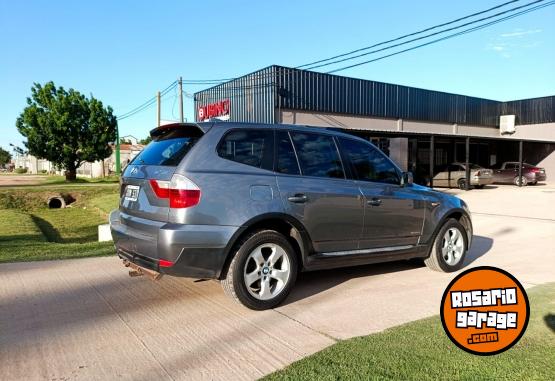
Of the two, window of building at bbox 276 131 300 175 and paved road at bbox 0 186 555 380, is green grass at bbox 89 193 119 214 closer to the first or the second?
paved road at bbox 0 186 555 380

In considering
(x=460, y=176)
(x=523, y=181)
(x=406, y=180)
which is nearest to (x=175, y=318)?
(x=406, y=180)

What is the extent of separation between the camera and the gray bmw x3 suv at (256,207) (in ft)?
13.0

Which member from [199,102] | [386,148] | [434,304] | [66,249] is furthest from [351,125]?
[434,304]

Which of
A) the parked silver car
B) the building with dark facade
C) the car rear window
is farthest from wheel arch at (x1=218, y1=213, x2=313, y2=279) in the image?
the parked silver car

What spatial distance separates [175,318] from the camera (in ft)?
13.6

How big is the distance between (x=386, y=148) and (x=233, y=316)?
19405 millimetres

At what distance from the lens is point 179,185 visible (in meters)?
3.91

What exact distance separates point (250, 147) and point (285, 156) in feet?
1.34

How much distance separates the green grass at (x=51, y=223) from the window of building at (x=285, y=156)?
4106 mm

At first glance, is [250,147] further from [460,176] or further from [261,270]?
[460,176]

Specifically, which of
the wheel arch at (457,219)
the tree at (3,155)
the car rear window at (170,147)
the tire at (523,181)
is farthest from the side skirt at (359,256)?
the tree at (3,155)

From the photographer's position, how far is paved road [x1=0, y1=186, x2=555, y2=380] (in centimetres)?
321

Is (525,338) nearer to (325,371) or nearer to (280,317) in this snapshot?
(325,371)

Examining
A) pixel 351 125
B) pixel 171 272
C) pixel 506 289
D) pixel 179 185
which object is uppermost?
pixel 351 125
